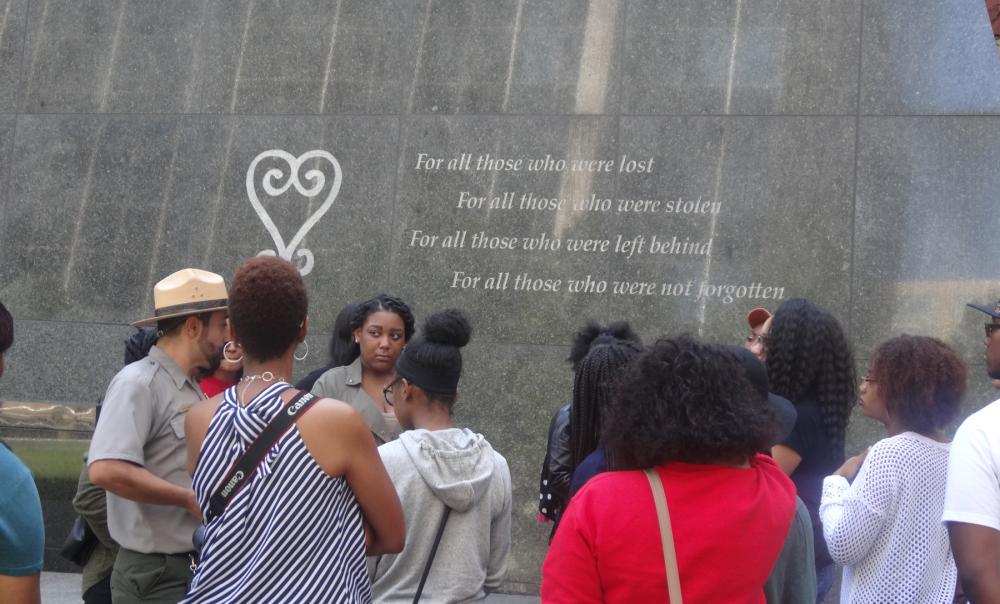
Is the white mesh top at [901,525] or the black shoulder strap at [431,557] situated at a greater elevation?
the white mesh top at [901,525]

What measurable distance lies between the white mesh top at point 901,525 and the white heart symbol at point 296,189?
5.28 m

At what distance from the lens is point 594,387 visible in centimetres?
369

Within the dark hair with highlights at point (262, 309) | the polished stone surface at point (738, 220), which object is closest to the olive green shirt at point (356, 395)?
A: the dark hair with highlights at point (262, 309)

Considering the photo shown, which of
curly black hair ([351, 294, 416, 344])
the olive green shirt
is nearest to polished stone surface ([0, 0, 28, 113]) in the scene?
curly black hair ([351, 294, 416, 344])

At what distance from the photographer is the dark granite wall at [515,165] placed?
745cm

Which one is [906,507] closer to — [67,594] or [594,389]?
[594,389]

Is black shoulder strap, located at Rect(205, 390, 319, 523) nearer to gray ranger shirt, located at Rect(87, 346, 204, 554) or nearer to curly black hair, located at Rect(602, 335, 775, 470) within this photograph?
curly black hair, located at Rect(602, 335, 775, 470)

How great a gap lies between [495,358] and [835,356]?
3.55m

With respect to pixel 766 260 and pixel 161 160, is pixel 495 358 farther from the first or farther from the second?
pixel 161 160

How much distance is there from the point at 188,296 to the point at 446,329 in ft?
3.06

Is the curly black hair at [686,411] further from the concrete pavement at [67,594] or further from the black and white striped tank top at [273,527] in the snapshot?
the concrete pavement at [67,594]

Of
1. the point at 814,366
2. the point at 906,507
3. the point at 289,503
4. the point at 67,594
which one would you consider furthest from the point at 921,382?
the point at 67,594

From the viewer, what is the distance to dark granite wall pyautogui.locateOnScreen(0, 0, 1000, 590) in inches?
293

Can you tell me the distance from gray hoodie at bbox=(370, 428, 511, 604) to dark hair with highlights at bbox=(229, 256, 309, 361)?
66cm
